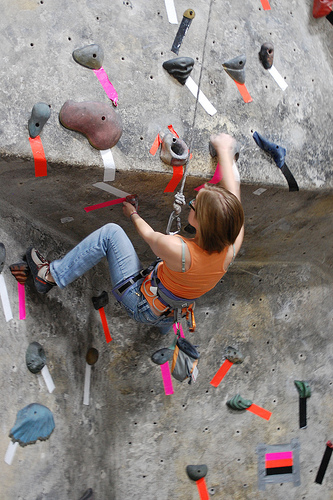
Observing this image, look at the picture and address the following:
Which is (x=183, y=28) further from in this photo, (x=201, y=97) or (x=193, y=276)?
(x=193, y=276)

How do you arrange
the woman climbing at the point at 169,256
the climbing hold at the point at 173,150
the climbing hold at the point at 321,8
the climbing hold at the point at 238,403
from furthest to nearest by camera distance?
the climbing hold at the point at 238,403
the climbing hold at the point at 321,8
the climbing hold at the point at 173,150
the woman climbing at the point at 169,256

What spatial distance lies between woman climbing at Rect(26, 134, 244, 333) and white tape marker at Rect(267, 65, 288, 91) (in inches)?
18.5

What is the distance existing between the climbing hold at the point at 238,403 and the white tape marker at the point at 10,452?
1239mm

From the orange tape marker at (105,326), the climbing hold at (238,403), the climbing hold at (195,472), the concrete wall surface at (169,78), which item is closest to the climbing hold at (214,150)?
the concrete wall surface at (169,78)

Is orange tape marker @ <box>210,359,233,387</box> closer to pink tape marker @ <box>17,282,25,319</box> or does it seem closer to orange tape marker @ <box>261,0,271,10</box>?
pink tape marker @ <box>17,282,25,319</box>

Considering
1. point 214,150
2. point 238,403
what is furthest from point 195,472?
point 214,150

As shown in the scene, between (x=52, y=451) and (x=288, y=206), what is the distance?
5.69 ft

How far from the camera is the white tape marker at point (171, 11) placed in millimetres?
2316

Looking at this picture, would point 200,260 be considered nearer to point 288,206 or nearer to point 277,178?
point 277,178

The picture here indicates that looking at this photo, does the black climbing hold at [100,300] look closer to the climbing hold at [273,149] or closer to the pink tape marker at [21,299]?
the pink tape marker at [21,299]

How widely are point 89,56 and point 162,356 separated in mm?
1592

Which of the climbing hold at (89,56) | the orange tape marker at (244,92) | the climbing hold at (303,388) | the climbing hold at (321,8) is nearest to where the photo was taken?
the climbing hold at (89,56)

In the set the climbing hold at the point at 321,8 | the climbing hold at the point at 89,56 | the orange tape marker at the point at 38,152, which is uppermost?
the climbing hold at the point at 321,8

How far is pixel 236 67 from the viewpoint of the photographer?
2402 mm
